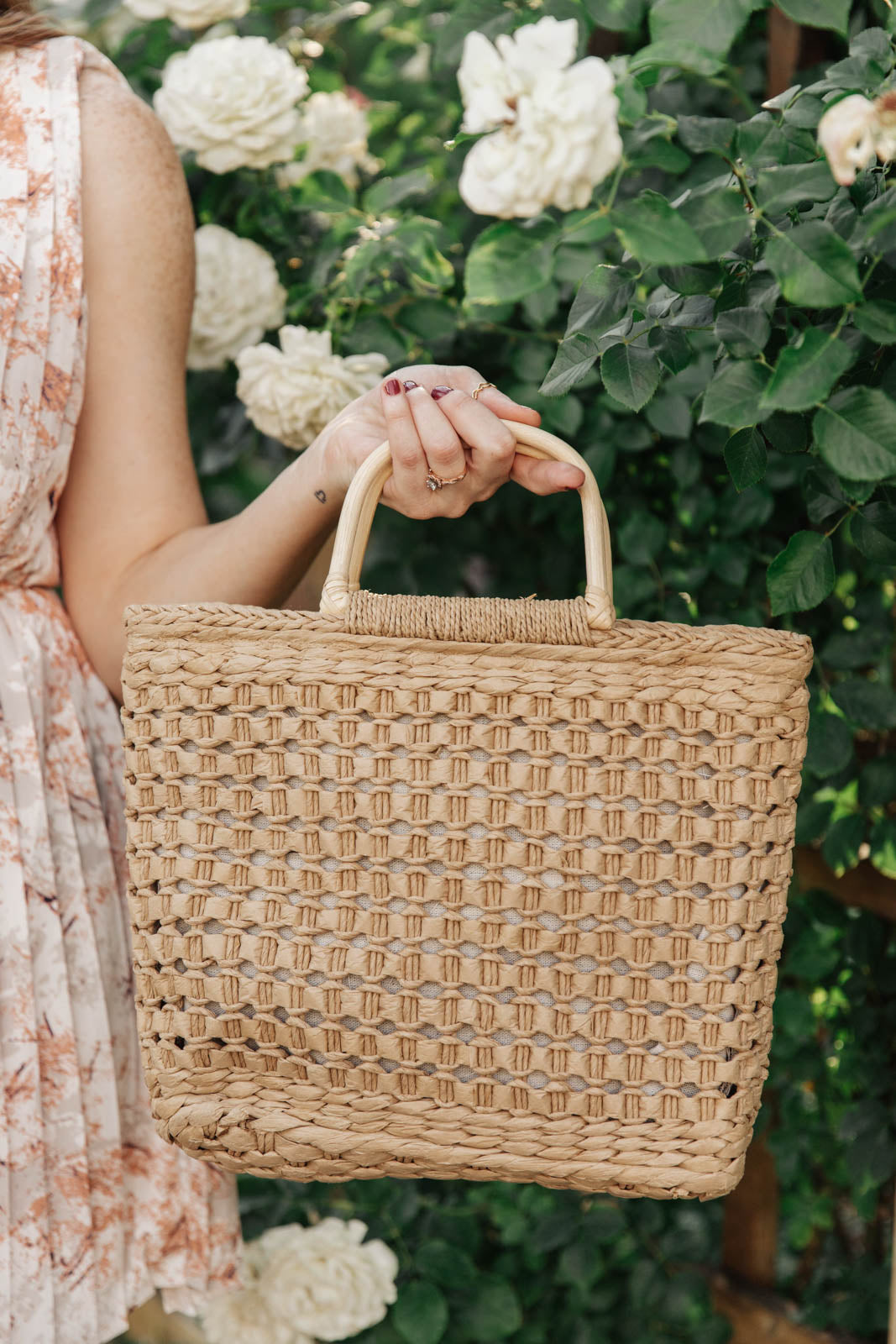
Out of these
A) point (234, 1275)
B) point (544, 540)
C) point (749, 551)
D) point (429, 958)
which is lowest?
point (234, 1275)

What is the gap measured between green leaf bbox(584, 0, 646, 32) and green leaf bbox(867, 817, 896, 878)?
819mm

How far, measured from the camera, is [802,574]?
0.75m

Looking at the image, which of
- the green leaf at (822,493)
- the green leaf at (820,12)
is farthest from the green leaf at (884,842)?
the green leaf at (820,12)

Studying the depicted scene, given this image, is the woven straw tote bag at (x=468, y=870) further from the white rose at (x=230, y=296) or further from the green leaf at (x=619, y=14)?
the white rose at (x=230, y=296)

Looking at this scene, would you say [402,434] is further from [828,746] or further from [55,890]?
[828,746]

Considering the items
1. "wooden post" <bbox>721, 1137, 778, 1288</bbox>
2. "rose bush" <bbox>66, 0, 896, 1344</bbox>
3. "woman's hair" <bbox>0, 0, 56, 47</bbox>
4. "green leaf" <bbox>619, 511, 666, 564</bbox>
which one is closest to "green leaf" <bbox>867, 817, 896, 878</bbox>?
"rose bush" <bbox>66, 0, 896, 1344</bbox>

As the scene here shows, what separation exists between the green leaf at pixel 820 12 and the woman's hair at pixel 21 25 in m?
0.63

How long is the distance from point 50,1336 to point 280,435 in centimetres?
82

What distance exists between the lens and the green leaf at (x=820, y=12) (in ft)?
1.97

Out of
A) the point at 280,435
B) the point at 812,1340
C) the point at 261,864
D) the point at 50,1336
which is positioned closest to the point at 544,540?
the point at 280,435

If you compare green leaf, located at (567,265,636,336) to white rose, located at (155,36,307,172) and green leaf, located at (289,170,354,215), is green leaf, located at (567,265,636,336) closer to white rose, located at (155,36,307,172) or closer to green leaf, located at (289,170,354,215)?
green leaf, located at (289,170,354,215)

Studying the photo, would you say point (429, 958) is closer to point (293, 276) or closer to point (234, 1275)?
point (234, 1275)

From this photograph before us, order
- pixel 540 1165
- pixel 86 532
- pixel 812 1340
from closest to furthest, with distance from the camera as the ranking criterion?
pixel 540 1165, pixel 86 532, pixel 812 1340

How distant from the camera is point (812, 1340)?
5.44ft
